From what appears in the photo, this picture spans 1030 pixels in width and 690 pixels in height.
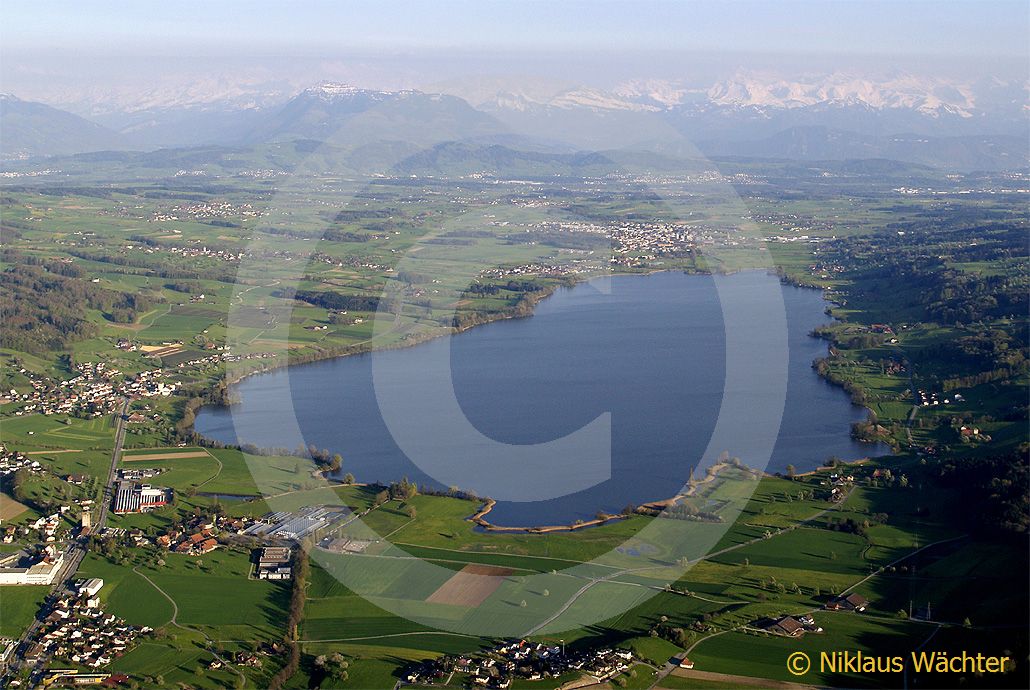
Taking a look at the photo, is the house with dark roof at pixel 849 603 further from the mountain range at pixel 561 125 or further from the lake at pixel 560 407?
the mountain range at pixel 561 125

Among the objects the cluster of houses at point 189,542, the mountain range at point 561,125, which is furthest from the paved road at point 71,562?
the mountain range at point 561,125

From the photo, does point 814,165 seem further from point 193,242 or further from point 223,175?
point 193,242

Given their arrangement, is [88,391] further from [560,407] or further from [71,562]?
[560,407]

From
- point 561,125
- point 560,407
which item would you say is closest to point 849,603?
point 560,407

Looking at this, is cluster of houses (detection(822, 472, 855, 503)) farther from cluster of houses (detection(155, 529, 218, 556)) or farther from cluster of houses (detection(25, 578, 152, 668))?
cluster of houses (detection(25, 578, 152, 668))

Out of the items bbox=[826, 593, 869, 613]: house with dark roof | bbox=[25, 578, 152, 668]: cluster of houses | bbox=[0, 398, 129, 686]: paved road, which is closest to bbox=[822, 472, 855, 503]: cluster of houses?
bbox=[826, 593, 869, 613]: house with dark roof

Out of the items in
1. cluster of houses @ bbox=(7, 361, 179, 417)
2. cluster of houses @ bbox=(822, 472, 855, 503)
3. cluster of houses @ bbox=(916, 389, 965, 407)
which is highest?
cluster of houses @ bbox=(916, 389, 965, 407)

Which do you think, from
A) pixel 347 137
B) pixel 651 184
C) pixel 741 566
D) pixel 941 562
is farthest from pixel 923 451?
pixel 347 137
